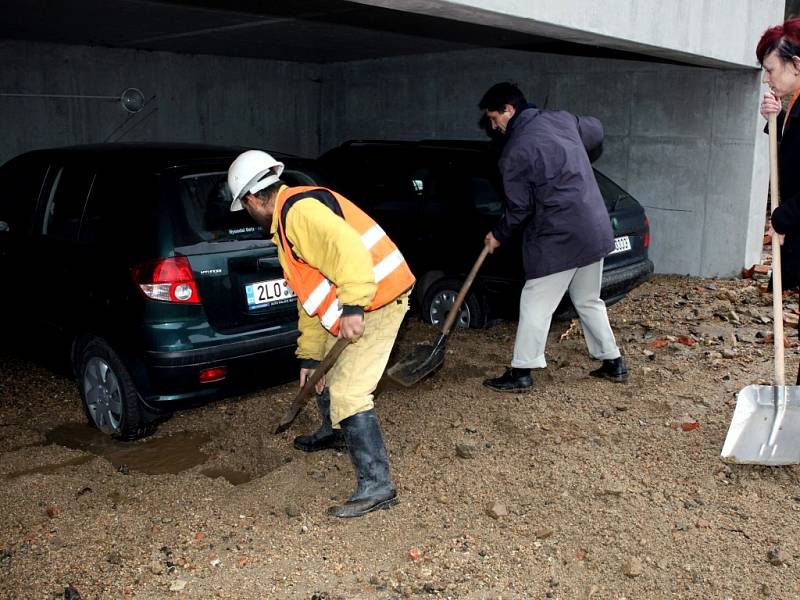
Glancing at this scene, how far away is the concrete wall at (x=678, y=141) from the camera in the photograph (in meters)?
8.48

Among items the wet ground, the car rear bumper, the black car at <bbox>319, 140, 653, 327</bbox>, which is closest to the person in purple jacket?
the wet ground

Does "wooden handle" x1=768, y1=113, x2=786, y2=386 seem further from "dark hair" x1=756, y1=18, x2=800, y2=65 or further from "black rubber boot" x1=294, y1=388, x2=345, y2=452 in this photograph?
"black rubber boot" x1=294, y1=388, x2=345, y2=452

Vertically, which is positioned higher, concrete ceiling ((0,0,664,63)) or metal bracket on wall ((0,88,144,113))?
concrete ceiling ((0,0,664,63))

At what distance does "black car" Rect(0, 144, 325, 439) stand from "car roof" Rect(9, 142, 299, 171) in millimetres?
12

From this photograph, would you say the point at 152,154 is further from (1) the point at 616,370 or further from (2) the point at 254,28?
(2) the point at 254,28

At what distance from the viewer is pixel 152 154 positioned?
4.61 metres

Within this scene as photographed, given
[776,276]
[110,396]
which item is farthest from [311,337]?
[776,276]

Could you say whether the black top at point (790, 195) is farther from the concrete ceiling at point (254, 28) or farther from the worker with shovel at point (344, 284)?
the concrete ceiling at point (254, 28)

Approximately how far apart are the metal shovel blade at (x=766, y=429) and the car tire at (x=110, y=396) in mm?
3091

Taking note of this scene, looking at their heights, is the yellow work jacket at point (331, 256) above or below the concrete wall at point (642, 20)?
below

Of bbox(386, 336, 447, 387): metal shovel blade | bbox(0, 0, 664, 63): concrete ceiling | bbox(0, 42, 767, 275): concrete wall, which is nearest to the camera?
bbox(386, 336, 447, 387): metal shovel blade

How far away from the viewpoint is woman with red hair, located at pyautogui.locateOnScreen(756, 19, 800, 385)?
12.7 feet

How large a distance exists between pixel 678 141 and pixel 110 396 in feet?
22.1

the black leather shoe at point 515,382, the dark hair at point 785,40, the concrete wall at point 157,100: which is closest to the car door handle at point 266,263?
the black leather shoe at point 515,382
